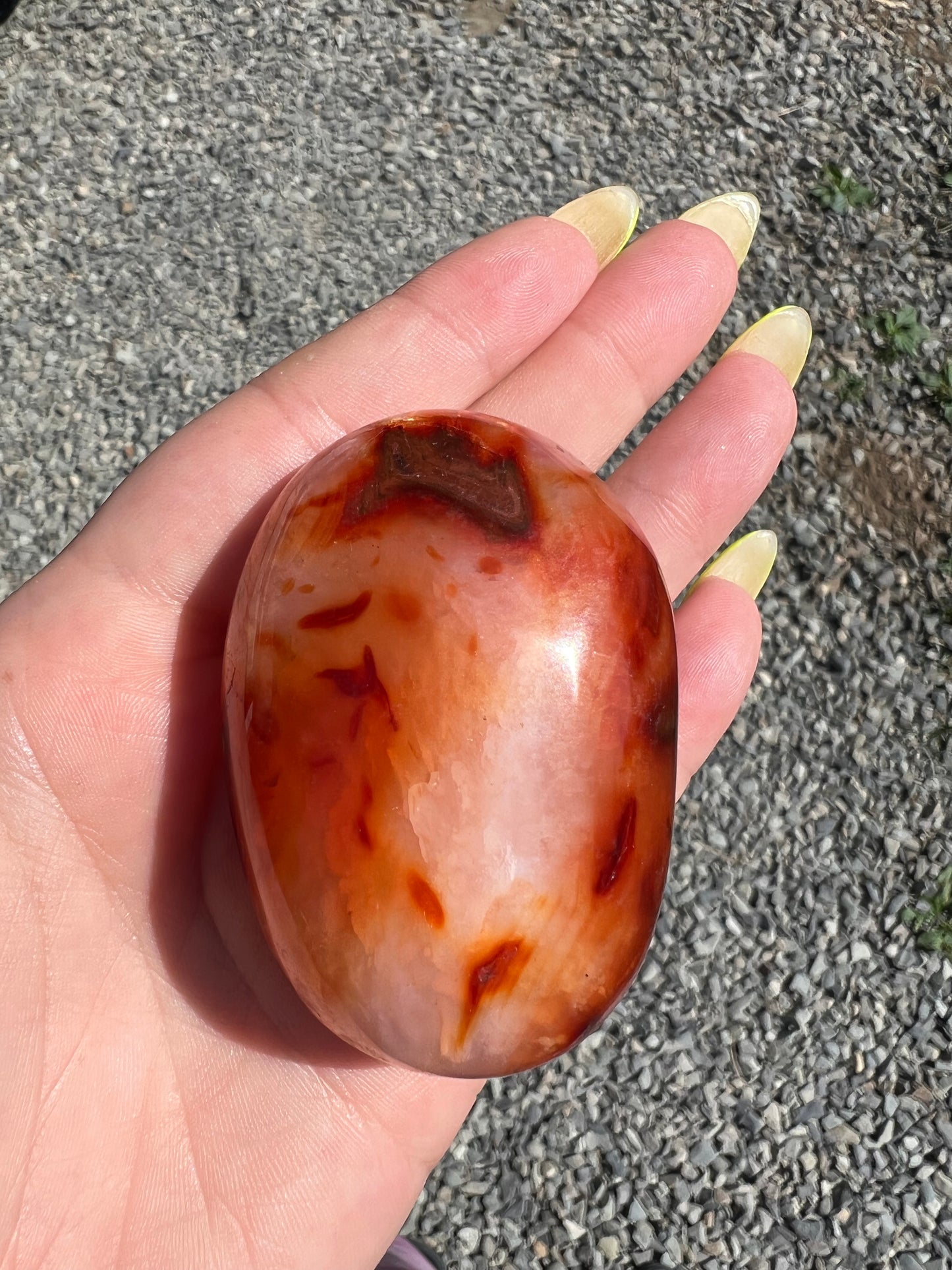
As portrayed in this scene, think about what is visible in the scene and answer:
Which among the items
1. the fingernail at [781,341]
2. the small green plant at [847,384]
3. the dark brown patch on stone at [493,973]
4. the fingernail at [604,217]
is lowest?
the small green plant at [847,384]

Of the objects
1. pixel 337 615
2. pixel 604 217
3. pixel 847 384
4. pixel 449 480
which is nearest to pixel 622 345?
pixel 604 217

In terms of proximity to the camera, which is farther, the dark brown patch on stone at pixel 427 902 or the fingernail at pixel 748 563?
the fingernail at pixel 748 563

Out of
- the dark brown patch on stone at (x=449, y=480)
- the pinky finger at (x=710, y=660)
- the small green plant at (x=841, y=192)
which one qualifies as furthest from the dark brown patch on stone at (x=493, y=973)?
the small green plant at (x=841, y=192)

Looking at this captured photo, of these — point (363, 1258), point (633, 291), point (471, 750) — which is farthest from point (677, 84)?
point (363, 1258)

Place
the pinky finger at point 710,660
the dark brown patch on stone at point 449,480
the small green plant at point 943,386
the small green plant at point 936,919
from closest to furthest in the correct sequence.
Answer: the dark brown patch on stone at point 449,480
the pinky finger at point 710,660
the small green plant at point 936,919
the small green plant at point 943,386

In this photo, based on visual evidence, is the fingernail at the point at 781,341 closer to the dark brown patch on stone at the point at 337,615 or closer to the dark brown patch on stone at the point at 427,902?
the dark brown patch on stone at the point at 337,615

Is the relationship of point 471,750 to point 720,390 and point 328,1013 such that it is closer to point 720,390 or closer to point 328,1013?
point 328,1013

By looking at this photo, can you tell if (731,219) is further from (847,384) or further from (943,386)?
(943,386)
